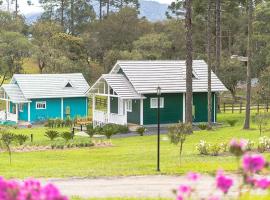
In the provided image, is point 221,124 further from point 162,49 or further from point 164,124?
point 162,49

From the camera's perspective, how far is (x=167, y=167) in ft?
60.6

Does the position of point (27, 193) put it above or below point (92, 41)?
below

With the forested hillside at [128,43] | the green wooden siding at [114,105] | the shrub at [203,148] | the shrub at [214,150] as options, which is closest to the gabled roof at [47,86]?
the green wooden siding at [114,105]

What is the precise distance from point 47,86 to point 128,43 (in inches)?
1008

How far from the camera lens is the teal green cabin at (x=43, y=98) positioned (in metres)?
50.2

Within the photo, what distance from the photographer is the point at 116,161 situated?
22172 millimetres

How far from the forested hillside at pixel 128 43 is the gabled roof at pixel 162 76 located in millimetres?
9195

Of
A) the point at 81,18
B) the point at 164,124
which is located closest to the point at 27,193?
the point at 164,124

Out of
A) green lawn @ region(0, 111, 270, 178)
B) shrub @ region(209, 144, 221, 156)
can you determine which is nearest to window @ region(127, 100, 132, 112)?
green lawn @ region(0, 111, 270, 178)

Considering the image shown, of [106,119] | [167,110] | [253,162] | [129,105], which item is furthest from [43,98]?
[253,162]

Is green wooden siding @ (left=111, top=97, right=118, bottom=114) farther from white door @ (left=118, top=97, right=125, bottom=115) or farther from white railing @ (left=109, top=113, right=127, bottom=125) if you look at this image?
white railing @ (left=109, top=113, right=127, bottom=125)

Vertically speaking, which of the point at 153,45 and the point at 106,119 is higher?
the point at 153,45

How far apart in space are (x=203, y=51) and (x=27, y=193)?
6978 centimetres

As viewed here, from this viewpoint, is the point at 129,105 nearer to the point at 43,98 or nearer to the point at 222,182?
the point at 43,98
